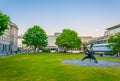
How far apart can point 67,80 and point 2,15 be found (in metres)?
24.9

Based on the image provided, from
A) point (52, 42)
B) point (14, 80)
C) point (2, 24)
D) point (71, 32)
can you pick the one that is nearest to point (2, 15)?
point (2, 24)

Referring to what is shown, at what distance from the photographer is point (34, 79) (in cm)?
1748

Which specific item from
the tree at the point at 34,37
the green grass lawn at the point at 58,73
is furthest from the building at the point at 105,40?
the green grass lawn at the point at 58,73

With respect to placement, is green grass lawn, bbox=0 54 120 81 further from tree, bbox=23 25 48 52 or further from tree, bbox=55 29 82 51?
tree, bbox=23 25 48 52

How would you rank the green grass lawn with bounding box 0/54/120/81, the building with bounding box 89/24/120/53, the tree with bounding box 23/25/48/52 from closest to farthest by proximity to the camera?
1. the green grass lawn with bounding box 0/54/120/81
2. the tree with bounding box 23/25/48/52
3. the building with bounding box 89/24/120/53

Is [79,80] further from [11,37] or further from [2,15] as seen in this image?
[11,37]

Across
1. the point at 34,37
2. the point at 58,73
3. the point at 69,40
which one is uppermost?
the point at 34,37

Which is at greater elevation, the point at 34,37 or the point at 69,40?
the point at 34,37

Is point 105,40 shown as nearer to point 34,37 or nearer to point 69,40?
point 69,40

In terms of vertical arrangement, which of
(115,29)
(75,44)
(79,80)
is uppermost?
(115,29)

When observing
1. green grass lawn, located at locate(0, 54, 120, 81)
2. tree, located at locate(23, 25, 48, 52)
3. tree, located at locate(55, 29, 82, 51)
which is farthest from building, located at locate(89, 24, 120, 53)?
green grass lawn, located at locate(0, 54, 120, 81)

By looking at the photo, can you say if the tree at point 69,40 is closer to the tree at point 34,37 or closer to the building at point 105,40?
the tree at point 34,37

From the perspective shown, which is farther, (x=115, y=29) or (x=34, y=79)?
(x=115, y=29)

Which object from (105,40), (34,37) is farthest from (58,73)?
(105,40)
